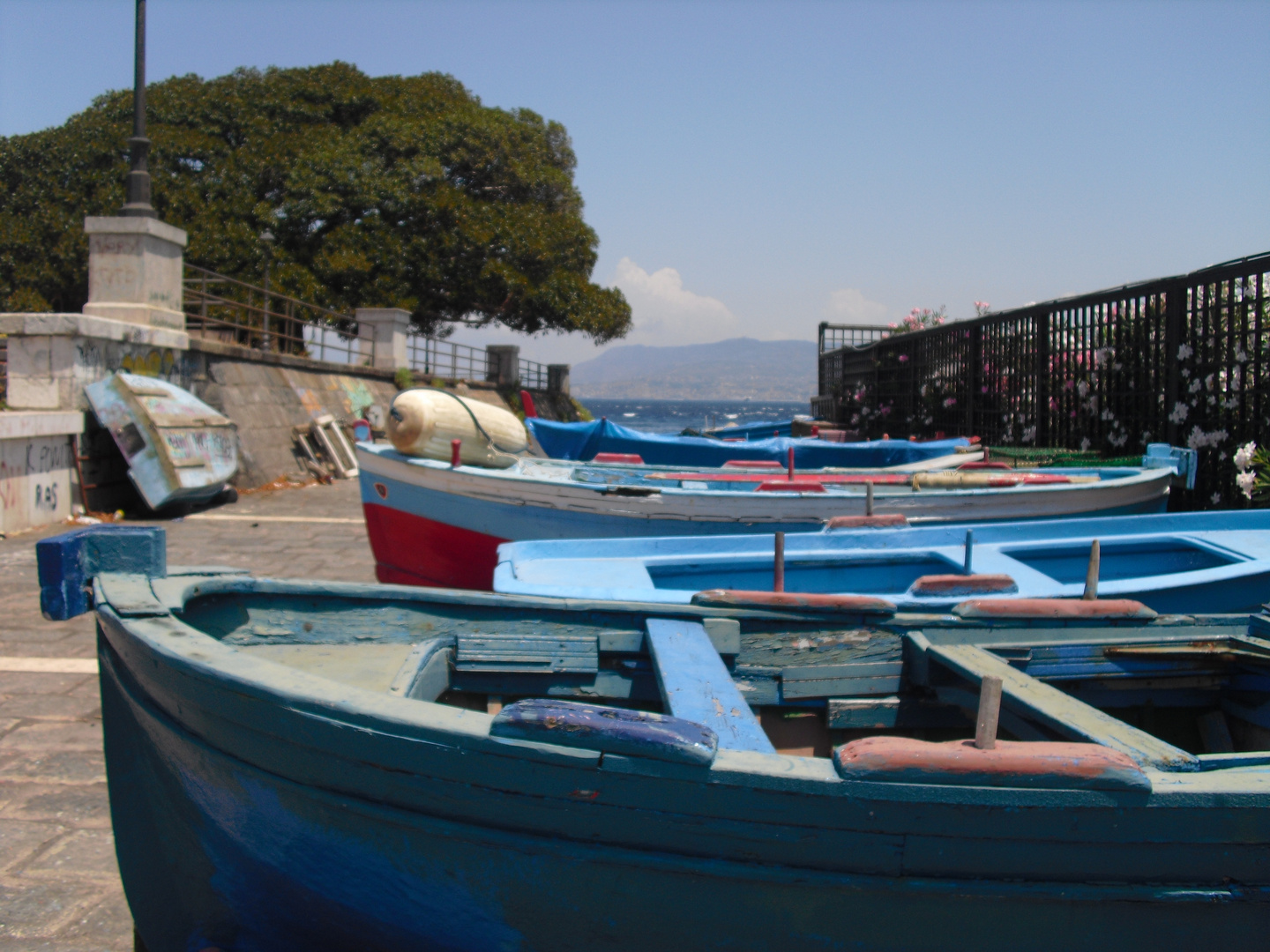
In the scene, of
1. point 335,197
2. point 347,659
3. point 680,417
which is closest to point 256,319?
point 335,197

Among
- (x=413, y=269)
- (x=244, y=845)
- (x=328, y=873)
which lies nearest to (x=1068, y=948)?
(x=328, y=873)

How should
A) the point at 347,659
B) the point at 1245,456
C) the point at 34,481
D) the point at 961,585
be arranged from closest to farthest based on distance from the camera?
the point at 347,659 → the point at 961,585 → the point at 1245,456 → the point at 34,481

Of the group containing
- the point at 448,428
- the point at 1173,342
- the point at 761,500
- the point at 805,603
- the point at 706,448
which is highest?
A: the point at 1173,342

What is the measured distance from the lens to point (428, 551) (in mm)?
5957

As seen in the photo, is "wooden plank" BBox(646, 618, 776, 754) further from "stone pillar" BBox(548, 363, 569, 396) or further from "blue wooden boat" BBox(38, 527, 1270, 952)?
"stone pillar" BBox(548, 363, 569, 396)

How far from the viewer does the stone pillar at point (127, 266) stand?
9211mm

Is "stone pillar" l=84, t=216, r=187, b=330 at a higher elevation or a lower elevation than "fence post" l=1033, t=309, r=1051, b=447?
higher

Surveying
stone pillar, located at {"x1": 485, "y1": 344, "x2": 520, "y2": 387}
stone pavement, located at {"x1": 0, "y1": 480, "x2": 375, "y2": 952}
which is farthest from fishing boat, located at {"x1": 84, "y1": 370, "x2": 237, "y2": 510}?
stone pillar, located at {"x1": 485, "y1": 344, "x2": 520, "y2": 387}

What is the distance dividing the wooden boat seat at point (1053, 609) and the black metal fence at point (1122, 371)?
4.61m

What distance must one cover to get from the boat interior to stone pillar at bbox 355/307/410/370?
1554 cm

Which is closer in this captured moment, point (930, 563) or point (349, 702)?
point (349, 702)

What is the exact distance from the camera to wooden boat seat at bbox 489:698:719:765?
138 cm

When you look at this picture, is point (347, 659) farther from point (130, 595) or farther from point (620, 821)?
point (620, 821)

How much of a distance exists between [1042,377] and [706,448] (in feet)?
12.8
